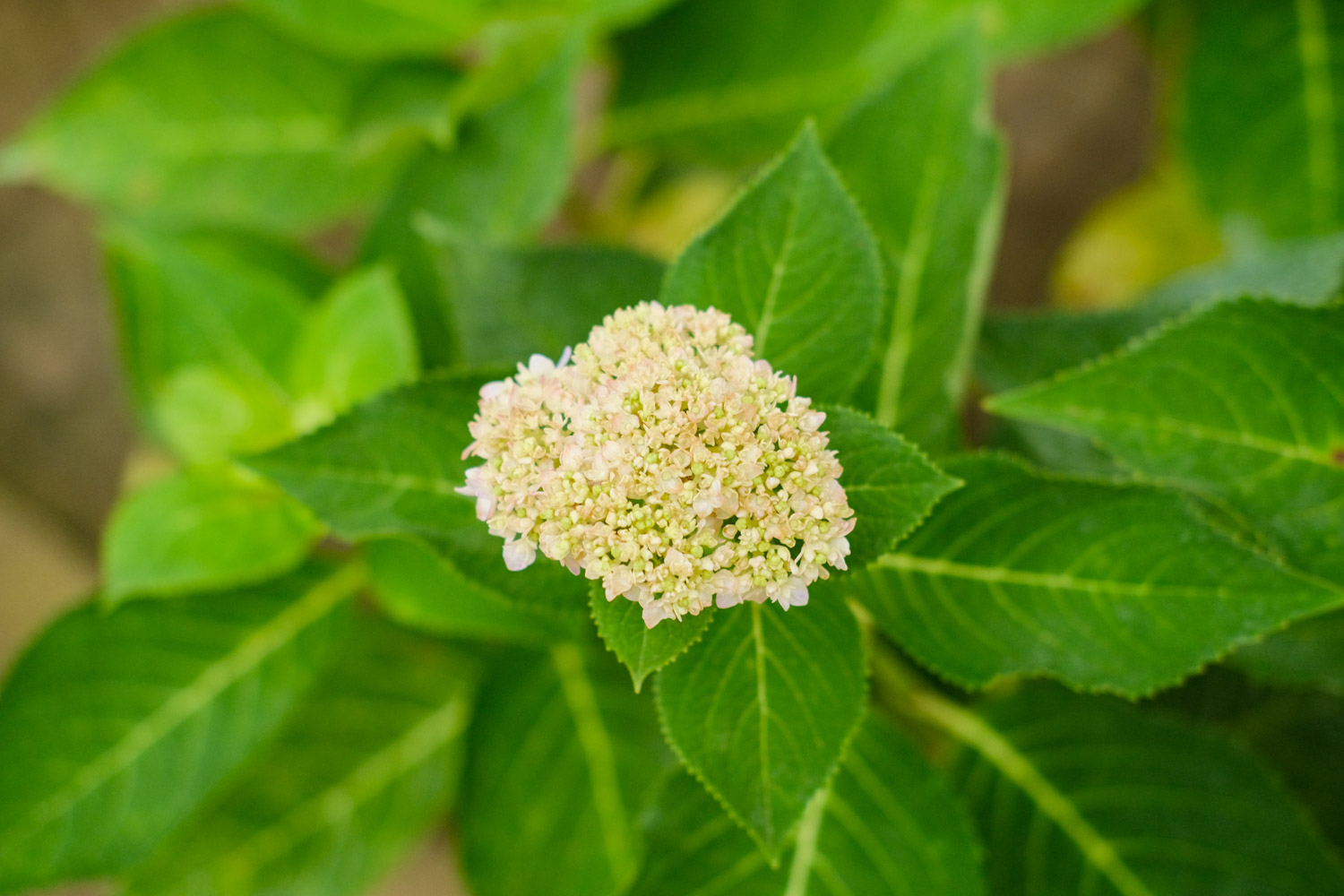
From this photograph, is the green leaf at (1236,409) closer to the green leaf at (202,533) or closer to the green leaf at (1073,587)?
the green leaf at (1073,587)

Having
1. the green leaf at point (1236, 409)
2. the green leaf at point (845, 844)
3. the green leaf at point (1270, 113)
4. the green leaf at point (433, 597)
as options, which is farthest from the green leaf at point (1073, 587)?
the green leaf at point (1270, 113)

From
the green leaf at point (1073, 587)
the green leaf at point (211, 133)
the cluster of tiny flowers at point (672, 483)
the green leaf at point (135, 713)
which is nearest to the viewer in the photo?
the cluster of tiny flowers at point (672, 483)

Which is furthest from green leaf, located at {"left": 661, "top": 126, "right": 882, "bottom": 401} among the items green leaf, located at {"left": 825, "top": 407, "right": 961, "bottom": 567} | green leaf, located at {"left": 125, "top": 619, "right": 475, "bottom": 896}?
green leaf, located at {"left": 125, "top": 619, "right": 475, "bottom": 896}

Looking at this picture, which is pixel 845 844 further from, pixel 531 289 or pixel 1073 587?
pixel 531 289

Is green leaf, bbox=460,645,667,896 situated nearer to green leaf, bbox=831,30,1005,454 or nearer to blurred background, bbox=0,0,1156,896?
green leaf, bbox=831,30,1005,454

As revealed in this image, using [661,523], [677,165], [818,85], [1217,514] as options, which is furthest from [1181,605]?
[677,165]

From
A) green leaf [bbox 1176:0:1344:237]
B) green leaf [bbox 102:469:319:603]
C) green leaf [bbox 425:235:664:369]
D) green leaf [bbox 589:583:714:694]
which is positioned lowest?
green leaf [bbox 589:583:714:694]
